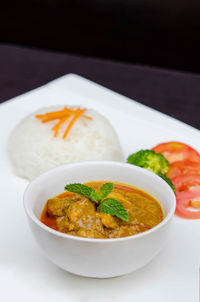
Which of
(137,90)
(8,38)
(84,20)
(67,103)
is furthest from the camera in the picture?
(8,38)

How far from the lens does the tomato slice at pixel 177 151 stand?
10.6ft

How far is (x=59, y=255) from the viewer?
214 centimetres

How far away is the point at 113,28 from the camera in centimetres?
615

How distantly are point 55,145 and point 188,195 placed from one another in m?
0.99

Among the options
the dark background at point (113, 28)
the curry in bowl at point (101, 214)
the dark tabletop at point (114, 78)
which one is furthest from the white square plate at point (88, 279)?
the dark background at point (113, 28)

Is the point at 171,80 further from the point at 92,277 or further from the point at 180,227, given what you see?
the point at 92,277

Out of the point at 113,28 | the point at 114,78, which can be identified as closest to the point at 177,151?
the point at 114,78

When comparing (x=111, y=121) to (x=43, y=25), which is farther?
(x=43, y=25)

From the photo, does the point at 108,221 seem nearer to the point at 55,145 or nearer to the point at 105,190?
the point at 105,190

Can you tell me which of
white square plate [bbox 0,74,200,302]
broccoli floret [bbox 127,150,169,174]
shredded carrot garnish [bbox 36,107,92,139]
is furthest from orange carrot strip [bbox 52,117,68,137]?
broccoli floret [bbox 127,150,169,174]

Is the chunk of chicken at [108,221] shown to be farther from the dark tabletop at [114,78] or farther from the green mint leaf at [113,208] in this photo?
the dark tabletop at [114,78]

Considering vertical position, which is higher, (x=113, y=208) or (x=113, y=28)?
(x=113, y=208)

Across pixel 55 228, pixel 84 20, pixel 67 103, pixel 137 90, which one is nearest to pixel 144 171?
pixel 55 228

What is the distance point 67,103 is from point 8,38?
311 centimetres
